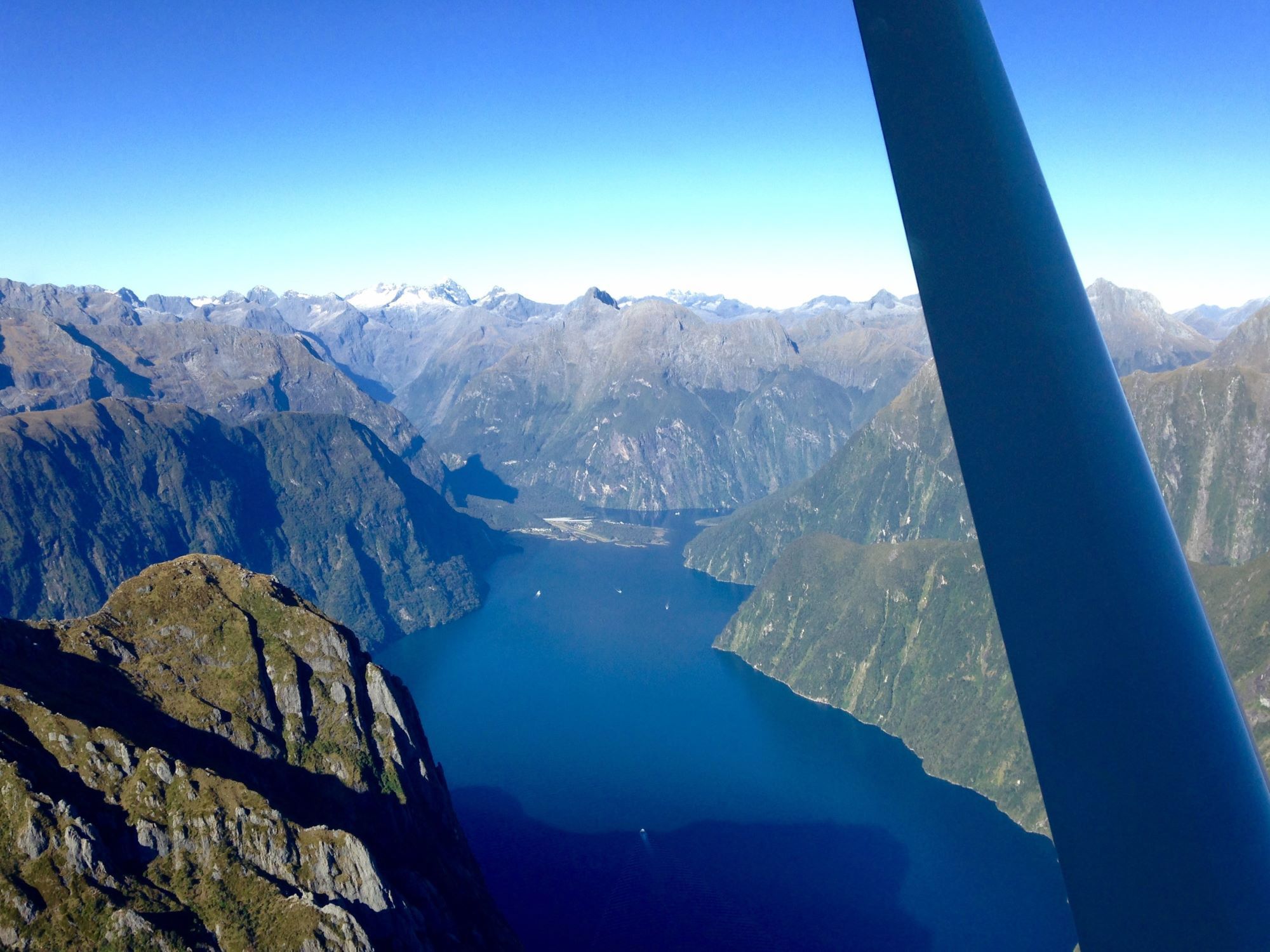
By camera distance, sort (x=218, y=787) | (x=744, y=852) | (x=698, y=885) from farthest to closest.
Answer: (x=744, y=852) < (x=698, y=885) < (x=218, y=787)

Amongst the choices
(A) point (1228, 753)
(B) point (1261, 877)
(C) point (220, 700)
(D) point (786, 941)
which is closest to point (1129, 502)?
(A) point (1228, 753)

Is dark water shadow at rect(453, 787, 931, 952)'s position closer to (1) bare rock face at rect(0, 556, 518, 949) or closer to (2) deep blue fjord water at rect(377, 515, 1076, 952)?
(2) deep blue fjord water at rect(377, 515, 1076, 952)

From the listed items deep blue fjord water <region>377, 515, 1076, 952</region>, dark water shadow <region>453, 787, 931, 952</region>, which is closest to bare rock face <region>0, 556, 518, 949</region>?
dark water shadow <region>453, 787, 931, 952</region>

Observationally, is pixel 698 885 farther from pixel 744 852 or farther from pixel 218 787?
pixel 218 787

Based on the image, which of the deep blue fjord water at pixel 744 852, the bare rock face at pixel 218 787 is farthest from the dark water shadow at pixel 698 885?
the bare rock face at pixel 218 787

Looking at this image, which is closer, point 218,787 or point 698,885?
point 218,787

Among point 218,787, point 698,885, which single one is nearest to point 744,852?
point 698,885
